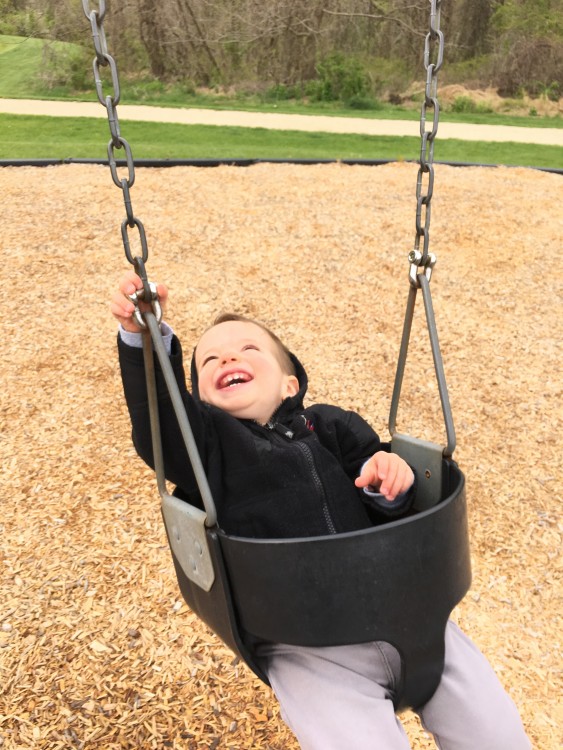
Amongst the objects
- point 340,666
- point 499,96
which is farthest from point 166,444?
point 499,96

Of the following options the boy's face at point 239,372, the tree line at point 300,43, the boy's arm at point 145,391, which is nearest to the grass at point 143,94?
the tree line at point 300,43

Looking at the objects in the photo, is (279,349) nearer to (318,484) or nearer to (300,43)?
(318,484)

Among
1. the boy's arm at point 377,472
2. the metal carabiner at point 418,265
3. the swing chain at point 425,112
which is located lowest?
the boy's arm at point 377,472

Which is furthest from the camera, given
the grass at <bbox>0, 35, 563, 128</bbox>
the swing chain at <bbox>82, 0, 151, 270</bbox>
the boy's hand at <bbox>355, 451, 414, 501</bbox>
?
the grass at <bbox>0, 35, 563, 128</bbox>

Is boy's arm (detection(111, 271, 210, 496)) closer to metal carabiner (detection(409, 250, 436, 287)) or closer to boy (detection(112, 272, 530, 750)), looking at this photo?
boy (detection(112, 272, 530, 750))

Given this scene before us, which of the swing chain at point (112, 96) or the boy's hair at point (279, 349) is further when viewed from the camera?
the boy's hair at point (279, 349)

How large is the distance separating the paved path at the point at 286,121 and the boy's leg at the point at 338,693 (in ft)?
27.3

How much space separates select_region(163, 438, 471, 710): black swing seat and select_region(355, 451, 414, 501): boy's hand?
0.19 metres

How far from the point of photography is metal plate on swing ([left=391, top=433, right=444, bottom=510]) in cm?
147

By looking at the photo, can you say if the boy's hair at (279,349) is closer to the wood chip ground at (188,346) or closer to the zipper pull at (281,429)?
the zipper pull at (281,429)

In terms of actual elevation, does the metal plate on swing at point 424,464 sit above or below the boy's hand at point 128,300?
below

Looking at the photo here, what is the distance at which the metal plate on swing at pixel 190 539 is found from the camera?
1.16 metres

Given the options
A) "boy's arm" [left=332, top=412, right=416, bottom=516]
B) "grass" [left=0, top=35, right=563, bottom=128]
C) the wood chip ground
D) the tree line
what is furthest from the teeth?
the tree line

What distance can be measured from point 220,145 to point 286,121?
2.53 metres
